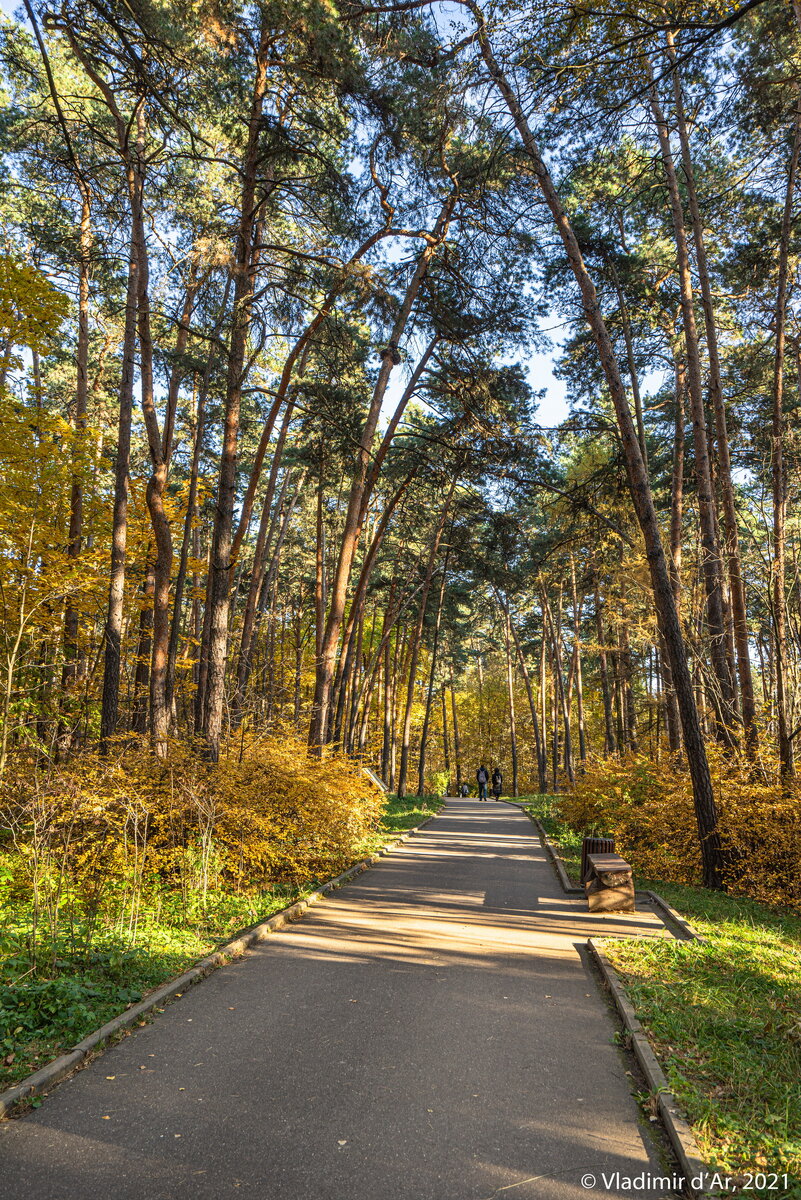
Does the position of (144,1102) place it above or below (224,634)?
below

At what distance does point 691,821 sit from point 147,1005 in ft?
29.5

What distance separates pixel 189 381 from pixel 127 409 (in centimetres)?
399

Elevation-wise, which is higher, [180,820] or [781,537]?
[781,537]

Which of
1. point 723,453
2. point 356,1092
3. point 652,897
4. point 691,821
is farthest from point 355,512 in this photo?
point 356,1092

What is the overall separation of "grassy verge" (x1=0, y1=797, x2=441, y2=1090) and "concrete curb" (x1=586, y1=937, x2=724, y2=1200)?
357 centimetres

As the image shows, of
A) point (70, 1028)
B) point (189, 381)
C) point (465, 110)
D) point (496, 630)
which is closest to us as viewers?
A: point (70, 1028)

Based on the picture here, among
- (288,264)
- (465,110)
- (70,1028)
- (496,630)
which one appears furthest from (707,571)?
(496,630)

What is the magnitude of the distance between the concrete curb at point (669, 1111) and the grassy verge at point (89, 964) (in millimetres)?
3572

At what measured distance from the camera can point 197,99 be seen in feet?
27.9

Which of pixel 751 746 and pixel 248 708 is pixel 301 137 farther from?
pixel 751 746

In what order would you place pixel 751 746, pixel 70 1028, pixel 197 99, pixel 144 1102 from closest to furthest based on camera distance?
1. pixel 144 1102
2. pixel 70 1028
3. pixel 197 99
4. pixel 751 746

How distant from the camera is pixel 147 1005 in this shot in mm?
4926

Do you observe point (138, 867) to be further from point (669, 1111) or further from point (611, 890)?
point (611, 890)

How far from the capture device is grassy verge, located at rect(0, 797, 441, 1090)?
4.32m
